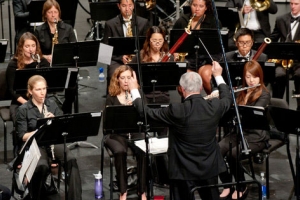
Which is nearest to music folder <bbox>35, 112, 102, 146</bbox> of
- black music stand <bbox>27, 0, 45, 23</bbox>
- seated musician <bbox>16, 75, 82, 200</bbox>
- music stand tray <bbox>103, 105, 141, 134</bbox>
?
music stand tray <bbox>103, 105, 141, 134</bbox>

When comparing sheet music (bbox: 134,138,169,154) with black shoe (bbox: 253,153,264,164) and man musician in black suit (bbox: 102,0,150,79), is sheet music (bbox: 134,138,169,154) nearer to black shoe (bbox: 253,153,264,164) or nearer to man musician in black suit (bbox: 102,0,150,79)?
black shoe (bbox: 253,153,264,164)

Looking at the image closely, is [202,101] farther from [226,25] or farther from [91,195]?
[226,25]

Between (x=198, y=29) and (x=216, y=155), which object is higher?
(x=198, y=29)

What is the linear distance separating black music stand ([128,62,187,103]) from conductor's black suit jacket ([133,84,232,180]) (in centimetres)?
175

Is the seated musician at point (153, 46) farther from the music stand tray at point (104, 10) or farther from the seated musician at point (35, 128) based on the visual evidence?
the music stand tray at point (104, 10)

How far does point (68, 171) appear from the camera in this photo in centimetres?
742

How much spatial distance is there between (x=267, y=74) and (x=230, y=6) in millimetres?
3112

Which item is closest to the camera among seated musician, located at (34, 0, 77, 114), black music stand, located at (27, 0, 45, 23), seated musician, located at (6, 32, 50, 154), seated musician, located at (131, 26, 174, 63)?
seated musician, located at (6, 32, 50, 154)

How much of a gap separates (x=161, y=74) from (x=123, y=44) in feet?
3.54

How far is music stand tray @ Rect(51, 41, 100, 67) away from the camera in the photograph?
878cm

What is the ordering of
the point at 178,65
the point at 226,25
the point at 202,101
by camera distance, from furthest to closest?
the point at 226,25 → the point at 178,65 → the point at 202,101

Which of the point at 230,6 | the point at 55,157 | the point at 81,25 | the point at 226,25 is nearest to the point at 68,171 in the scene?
the point at 55,157

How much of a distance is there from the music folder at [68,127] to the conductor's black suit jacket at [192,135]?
83 cm

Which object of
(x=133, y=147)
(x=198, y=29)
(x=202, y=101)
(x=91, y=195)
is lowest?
(x=91, y=195)
